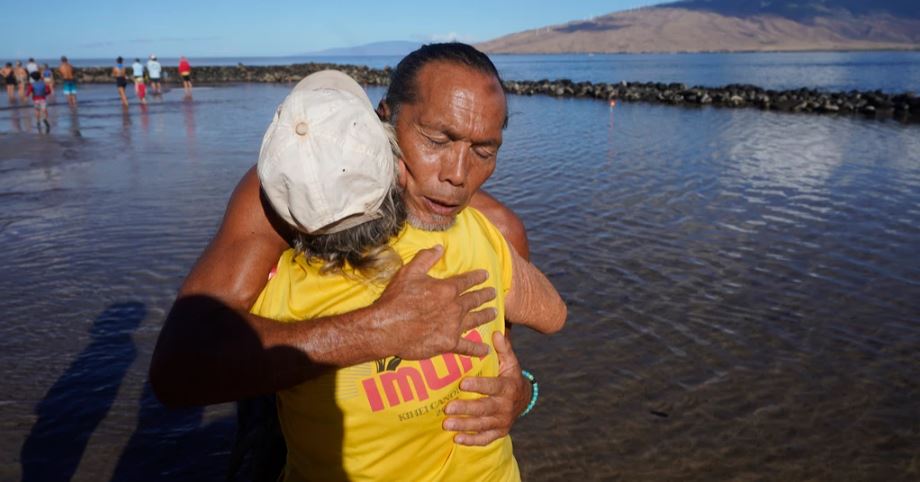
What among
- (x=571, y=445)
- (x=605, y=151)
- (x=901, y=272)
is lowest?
(x=571, y=445)

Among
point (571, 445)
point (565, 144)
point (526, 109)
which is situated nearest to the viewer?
point (571, 445)

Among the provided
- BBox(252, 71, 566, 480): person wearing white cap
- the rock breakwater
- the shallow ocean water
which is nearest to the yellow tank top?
BBox(252, 71, 566, 480): person wearing white cap


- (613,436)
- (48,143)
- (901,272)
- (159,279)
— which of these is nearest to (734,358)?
(613,436)

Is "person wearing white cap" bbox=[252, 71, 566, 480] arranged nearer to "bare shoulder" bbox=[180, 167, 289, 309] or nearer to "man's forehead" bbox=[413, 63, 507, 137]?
"bare shoulder" bbox=[180, 167, 289, 309]

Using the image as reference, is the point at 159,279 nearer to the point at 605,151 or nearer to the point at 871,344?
the point at 871,344

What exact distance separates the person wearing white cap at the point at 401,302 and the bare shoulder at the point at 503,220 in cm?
48

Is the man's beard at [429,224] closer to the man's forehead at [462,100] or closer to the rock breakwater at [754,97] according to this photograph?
the man's forehead at [462,100]

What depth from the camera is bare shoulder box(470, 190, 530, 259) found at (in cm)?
261

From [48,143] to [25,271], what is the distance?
1196 cm

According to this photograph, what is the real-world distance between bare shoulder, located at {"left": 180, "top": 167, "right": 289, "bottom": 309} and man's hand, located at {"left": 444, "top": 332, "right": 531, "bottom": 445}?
0.65 m

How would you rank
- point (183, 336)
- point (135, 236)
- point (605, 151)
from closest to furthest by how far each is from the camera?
point (183, 336), point (135, 236), point (605, 151)

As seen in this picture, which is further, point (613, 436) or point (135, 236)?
point (135, 236)

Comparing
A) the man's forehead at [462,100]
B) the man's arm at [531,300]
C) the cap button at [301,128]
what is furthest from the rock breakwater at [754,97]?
the cap button at [301,128]

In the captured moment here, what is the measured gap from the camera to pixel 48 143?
17.0 meters
